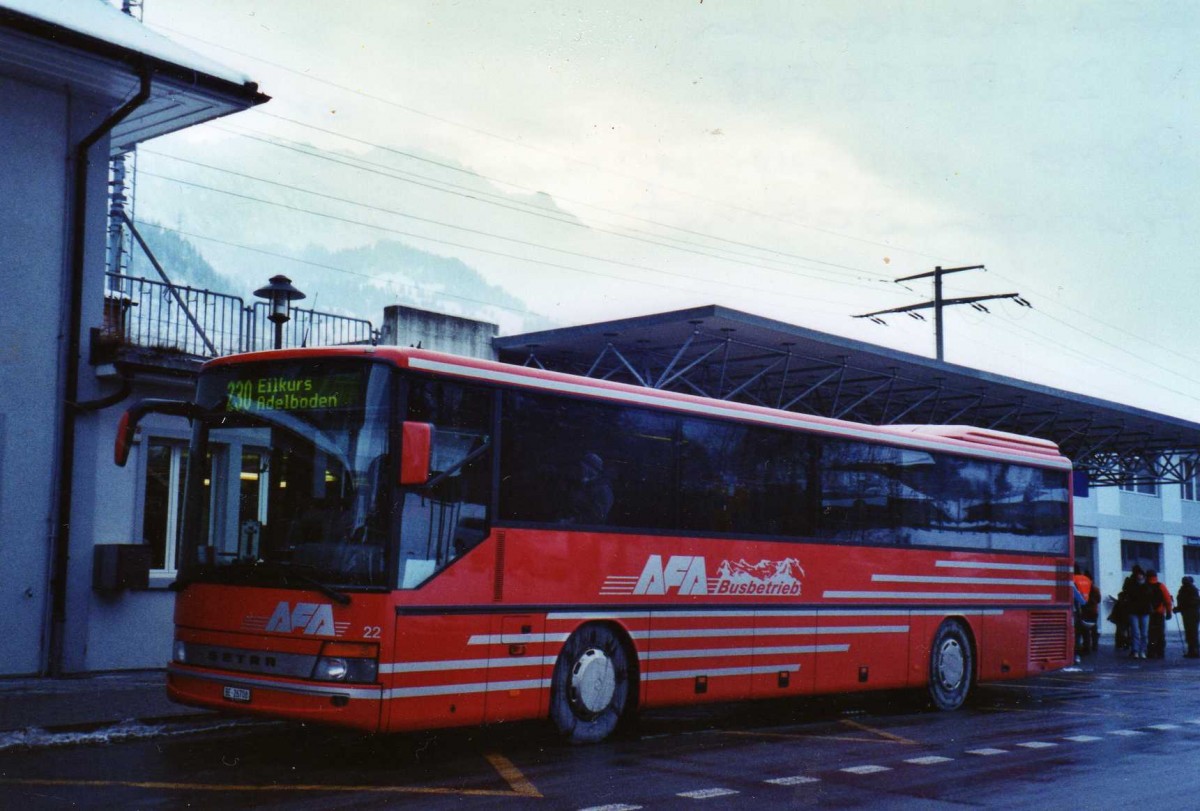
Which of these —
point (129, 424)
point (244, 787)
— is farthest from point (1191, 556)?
point (244, 787)

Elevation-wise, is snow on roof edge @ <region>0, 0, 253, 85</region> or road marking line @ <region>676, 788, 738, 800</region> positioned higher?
snow on roof edge @ <region>0, 0, 253, 85</region>

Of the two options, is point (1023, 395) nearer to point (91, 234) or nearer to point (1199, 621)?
point (1199, 621)

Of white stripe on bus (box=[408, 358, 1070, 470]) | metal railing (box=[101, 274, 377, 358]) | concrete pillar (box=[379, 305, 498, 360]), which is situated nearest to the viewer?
white stripe on bus (box=[408, 358, 1070, 470])

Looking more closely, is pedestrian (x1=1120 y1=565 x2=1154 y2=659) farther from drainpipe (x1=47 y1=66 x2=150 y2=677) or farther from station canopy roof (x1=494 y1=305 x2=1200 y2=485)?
drainpipe (x1=47 y1=66 x2=150 y2=677)

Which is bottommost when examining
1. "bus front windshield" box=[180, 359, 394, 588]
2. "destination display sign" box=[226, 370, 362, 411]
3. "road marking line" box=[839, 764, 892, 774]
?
"road marking line" box=[839, 764, 892, 774]

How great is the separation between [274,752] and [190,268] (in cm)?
9421

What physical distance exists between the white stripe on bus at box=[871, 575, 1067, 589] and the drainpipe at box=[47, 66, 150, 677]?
8887 millimetres

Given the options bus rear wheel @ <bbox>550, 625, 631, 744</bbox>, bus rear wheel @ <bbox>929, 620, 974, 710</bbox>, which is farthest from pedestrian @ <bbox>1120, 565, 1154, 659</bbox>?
bus rear wheel @ <bbox>550, 625, 631, 744</bbox>

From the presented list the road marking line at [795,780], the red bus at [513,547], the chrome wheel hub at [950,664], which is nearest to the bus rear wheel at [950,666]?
the chrome wheel hub at [950,664]

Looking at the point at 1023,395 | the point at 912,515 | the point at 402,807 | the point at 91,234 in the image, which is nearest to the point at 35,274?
the point at 91,234

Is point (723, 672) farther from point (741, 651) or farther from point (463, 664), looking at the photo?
point (463, 664)

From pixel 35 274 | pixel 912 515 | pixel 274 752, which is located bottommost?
pixel 274 752

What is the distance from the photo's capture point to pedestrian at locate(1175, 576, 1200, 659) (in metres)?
27.5

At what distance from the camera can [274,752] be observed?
33.6 feet
